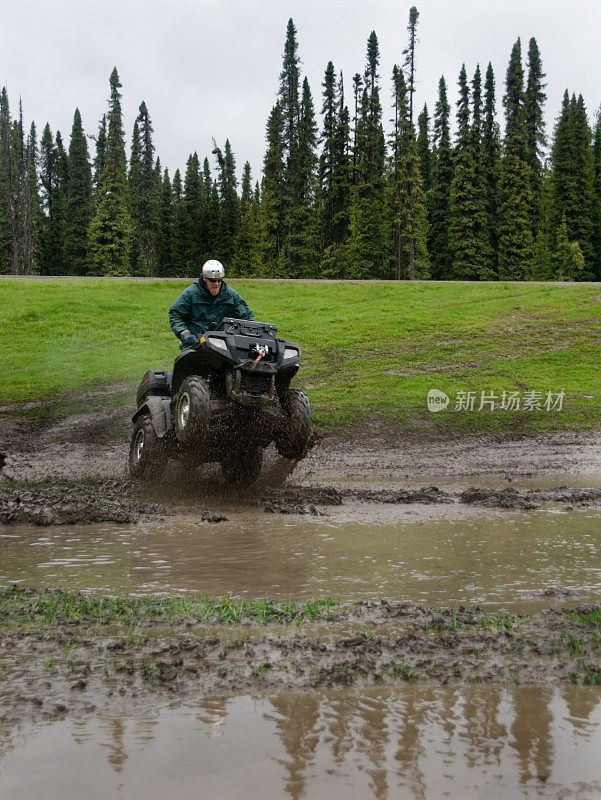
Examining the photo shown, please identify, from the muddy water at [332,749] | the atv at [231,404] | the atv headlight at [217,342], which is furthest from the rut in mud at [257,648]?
the atv headlight at [217,342]

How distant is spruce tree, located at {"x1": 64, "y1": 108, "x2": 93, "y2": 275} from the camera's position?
80312mm

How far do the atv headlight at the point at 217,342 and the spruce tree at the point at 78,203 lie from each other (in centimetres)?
7092

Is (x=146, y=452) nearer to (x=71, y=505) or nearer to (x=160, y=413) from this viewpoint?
(x=160, y=413)

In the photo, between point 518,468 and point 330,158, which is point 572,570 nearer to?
point 518,468

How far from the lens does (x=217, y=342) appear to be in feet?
30.4

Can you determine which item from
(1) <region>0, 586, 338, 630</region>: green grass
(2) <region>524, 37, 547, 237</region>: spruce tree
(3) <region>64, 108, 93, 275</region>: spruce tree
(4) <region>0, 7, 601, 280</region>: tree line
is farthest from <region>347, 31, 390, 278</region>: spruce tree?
(1) <region>0, 586, 338, 630</region>: green grass

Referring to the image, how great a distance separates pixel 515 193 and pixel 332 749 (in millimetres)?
63177

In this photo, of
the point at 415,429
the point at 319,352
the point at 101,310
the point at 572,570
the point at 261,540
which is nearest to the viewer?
Answer: the point at 572,570

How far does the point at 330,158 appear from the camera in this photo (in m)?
65.0

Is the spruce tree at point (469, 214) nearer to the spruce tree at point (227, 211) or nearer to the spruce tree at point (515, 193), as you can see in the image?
the spruce tree at point (515, 193)

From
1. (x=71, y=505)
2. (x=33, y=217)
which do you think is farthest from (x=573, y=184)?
(x=71, y=505)

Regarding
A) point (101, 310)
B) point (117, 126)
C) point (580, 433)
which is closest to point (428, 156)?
point (117, 126)

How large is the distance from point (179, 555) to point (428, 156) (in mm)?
71363

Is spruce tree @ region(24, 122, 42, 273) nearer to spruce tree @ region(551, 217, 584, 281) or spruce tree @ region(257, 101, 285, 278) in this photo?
spruce tree @ region(257, 101, 285, 278)
